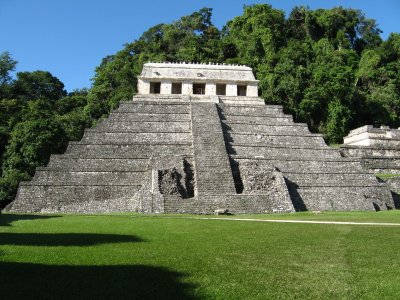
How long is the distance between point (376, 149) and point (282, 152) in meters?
10.2

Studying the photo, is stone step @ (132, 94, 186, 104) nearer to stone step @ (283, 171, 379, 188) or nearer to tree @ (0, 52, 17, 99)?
stone step @ (283, 171, 379, 188)

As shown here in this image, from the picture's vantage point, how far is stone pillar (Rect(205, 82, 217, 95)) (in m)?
33.7

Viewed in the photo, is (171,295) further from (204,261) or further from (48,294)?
(204,261)

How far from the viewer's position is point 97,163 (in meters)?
22.8

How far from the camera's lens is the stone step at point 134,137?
24.8 meters

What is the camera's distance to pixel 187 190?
70.0 feet

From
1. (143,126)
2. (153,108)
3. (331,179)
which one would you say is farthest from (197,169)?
(153,108)

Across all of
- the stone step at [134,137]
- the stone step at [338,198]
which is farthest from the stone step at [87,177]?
the stone step at [338,198]

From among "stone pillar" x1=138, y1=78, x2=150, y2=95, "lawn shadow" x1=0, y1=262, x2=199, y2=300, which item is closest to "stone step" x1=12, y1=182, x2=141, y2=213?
"stone pillar" x1=138, y1=78, x2=150, y2=95

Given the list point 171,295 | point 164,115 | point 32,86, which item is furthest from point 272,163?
→ point 32,86

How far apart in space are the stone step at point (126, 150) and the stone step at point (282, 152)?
10.1ft

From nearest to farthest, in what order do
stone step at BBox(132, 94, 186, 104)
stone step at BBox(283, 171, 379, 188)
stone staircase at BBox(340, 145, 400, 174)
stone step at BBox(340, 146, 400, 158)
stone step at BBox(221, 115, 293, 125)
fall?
A: stone step at BBox(283, 171, 379, 188)
stone step at BBox(221, 115, 293, 125)
stone staircase at BBox(340, 145, 400, 174)
stone step at BBox(340, 146, 400, 158)
stone step at BBox(132, 94, 186, 104)

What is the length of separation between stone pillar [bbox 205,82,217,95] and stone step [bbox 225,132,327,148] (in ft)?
24.9

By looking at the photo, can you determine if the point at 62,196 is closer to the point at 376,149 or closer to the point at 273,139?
the point at 273,139
